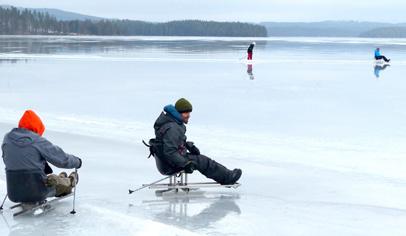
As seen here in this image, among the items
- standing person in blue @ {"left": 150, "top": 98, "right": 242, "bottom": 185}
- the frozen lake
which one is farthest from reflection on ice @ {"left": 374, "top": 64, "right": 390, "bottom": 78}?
standing person in blue @ {"left": 150, "top": 98, "right": 242, "bottom": 185}

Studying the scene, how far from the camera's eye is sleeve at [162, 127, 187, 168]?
6.14 meters

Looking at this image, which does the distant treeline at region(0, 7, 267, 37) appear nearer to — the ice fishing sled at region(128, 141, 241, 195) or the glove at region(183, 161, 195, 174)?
the ice fishing sled at region(128, 141, 241, 195)

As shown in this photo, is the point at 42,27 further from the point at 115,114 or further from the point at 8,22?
the point at 115,114

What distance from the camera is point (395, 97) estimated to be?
55.4 feet

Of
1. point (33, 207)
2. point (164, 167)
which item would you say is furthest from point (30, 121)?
point (164, 167)

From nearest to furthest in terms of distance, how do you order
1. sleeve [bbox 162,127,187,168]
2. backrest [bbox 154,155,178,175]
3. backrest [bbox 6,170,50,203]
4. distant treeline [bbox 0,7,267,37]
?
backrest [bbox 6,170,50,203]
sleeve [bbox 162,127,187,168]
backrest [bbox 154,155,178,175]
distant treeline [bbox 0,7,267,37]

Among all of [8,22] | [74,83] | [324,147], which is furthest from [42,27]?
[324,147]

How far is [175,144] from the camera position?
6180 millimetres

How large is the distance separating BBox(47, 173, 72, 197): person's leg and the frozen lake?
162 mm

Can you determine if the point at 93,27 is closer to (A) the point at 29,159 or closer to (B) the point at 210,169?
(B) the point at 210,169

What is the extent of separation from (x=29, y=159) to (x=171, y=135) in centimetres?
139

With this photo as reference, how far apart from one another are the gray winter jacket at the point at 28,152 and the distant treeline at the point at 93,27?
15060cm

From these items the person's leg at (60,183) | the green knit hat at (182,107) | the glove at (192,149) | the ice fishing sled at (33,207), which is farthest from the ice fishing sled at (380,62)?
the ice fishing sled at (33,207)

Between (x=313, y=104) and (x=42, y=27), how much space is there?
154 metres
